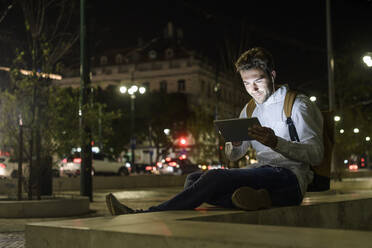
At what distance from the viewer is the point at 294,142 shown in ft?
15.5

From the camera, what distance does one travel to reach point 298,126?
4.90m

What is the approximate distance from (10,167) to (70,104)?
67.1 feet

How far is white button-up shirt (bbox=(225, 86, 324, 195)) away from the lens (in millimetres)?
4695

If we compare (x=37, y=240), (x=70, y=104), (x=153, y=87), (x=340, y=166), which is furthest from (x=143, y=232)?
(x=153, y=87)

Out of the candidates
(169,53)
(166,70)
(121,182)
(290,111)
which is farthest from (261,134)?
(169,53)

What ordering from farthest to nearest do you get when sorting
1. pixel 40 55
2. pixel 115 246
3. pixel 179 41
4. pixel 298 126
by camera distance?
pixel 179 41
pixel 40 55
pixel 298 126
pixel 115 246

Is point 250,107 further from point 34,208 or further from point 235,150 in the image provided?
point 34,208

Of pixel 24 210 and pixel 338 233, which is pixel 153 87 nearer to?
pixel 24 210

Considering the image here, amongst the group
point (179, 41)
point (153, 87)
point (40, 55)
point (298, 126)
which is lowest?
point (298, 126)

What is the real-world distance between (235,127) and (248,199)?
1.75 feet

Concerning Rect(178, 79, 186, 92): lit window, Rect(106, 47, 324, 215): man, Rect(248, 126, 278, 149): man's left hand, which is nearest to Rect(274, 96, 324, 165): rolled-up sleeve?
Rect(106, 47, 324, 215): man

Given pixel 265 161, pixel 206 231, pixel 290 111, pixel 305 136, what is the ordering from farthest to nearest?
1. pixel 265 161
2. pixel 290 111
3. pixel 305 136
4. pixel 206 231

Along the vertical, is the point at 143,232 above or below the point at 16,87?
below

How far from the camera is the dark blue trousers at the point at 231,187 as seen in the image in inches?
183
